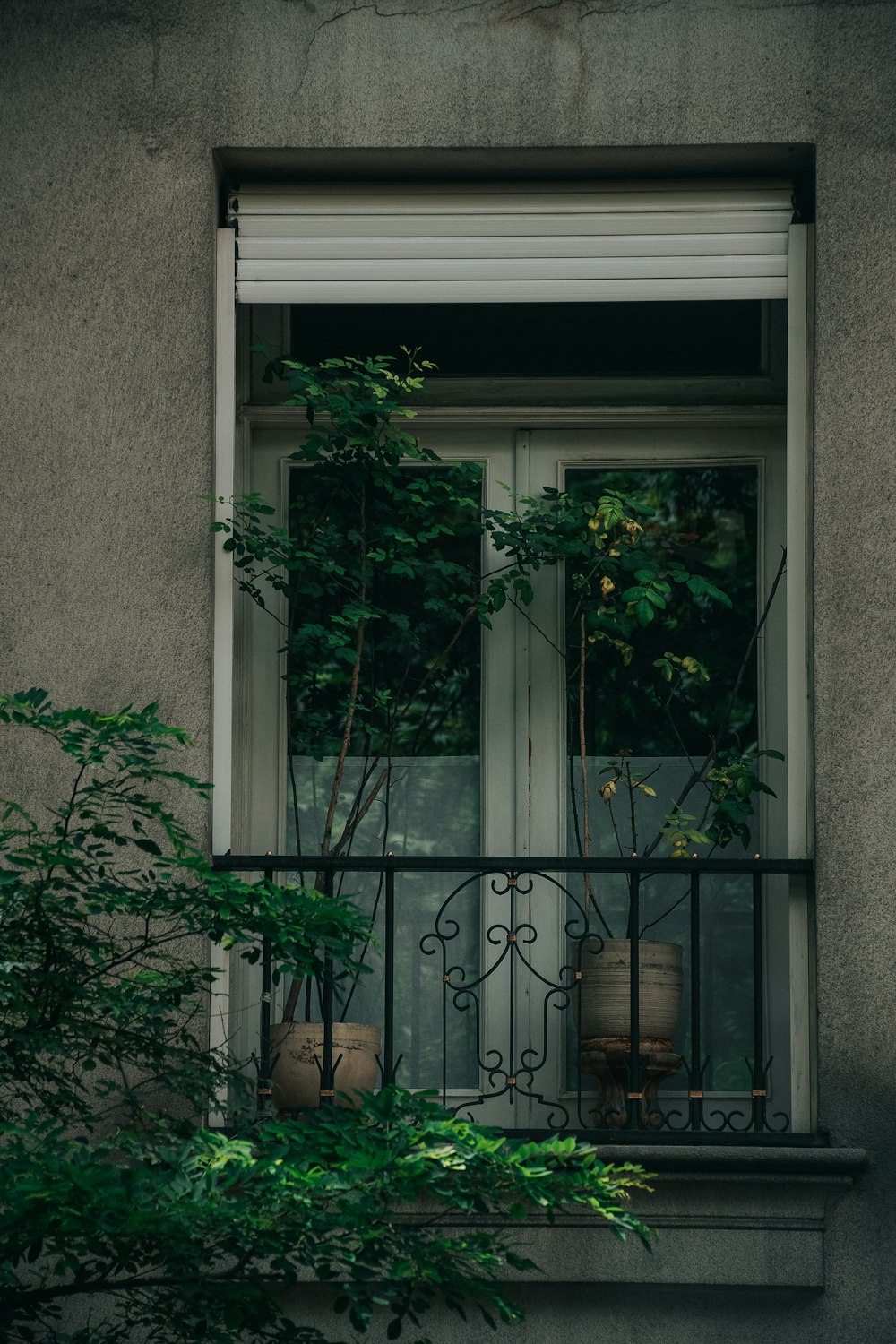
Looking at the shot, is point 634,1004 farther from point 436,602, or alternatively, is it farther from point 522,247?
point 522,247

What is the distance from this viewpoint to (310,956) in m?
4.51

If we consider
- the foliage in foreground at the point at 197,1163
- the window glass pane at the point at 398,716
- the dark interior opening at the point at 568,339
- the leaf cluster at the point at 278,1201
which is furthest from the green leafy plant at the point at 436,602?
the leaf cluster at the point at 278,1201

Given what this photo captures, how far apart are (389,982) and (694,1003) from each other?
0.94 meters

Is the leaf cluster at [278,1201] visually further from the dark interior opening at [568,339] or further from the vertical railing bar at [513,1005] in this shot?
the dark interior opening at [568,339]

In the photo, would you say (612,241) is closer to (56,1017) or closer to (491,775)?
(491,775)

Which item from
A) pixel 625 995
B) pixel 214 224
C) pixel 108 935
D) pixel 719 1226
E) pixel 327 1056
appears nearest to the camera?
pixel 108 935

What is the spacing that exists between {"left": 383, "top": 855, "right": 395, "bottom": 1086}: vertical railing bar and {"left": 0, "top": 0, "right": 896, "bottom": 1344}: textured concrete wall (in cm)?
71

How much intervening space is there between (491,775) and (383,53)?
7.92 ft

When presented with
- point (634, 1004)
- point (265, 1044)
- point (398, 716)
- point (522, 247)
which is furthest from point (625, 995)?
point (522, 247)

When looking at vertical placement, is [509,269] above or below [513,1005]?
above

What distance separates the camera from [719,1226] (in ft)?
17.8

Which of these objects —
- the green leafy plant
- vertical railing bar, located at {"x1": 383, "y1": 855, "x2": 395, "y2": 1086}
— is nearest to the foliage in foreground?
vertical railing bar, located at {"x1": 383, "y1": 855, "x2": 395, "y2": 1086}

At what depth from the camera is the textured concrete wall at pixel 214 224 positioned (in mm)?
5785

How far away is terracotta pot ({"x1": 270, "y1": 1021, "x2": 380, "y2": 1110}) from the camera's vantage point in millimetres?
5676
